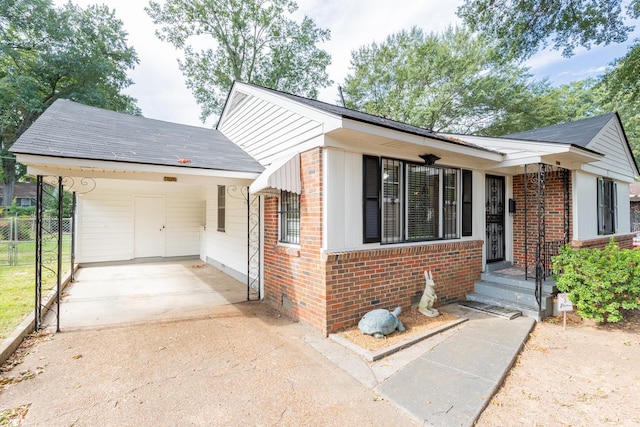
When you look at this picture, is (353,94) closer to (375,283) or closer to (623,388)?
(375,283)

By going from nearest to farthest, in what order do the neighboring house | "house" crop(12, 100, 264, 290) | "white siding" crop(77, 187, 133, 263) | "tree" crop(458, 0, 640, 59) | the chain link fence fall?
"house" crop(12, 100, 264, 290) → "tree" crop(458, 0, 640, 59) → the chain link fence → "white siding" crop(77, 187, 133, 263) → the neighboring house

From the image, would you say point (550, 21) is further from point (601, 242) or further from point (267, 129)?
point (267, 129)

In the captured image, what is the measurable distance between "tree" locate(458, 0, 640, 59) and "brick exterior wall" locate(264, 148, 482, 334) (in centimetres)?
651

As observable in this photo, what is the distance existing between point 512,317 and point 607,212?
541 cm

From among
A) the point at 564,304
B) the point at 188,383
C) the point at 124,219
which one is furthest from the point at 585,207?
the point at 124,219

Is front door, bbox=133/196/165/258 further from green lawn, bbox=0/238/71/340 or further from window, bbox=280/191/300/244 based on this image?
window, bbox=280/191/300/244

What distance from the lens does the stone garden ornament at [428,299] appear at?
4980 mm

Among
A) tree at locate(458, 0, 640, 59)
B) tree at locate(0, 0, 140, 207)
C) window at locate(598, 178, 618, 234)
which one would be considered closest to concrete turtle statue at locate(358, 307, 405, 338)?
window at locate(598, 178, 618, 234)

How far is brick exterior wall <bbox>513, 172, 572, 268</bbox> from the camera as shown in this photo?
6.57 meters

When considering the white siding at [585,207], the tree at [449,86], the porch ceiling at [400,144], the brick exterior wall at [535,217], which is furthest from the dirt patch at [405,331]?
the tree at [449,86]

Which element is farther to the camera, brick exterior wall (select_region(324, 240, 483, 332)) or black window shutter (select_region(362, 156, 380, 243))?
black window shutter (select_region(362, 156, 380, 243))

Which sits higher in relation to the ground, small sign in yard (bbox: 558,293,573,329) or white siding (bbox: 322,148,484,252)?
white siding (bbox: 322,148,484,252)

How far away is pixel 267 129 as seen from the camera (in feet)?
20.6

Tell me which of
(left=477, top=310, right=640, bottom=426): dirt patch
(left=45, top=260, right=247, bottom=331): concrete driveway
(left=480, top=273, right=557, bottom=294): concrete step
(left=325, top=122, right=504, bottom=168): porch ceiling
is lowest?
(left=477, top=310, right=640, bottom=426): dirt patch
